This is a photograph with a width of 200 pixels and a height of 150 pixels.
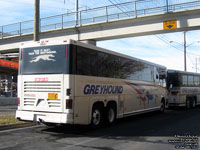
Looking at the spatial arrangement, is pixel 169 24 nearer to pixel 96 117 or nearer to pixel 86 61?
pixel 86 61

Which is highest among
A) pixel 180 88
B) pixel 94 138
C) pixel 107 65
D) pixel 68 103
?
pixel 107 65

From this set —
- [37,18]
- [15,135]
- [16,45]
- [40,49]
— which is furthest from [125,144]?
[16,45]

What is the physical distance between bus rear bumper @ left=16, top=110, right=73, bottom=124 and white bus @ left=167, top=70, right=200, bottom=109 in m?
13.0

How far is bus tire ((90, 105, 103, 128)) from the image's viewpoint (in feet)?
30.9

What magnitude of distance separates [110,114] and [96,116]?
45.3 inches

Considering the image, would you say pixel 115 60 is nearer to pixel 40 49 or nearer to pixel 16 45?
pixel 40 49

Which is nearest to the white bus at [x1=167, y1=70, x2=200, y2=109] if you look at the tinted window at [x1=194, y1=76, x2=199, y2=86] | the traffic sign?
the tinted window at [x1=194, y1=76, x2=199, y2=86]

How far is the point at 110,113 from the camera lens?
10586mm

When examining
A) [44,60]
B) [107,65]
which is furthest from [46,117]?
[107,65]

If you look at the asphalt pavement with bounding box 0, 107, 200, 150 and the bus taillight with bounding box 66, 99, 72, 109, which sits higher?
the bus taillight with bounding box 66, 99, 72, 109

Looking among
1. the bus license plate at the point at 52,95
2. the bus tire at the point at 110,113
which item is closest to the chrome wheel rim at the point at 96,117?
the bus tire at the point at 110,113

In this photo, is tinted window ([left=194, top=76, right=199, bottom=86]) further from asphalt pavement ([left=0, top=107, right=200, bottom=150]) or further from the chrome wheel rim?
the chrome wheel rim

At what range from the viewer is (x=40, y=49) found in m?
8.95

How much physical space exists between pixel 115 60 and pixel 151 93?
4.99 m
